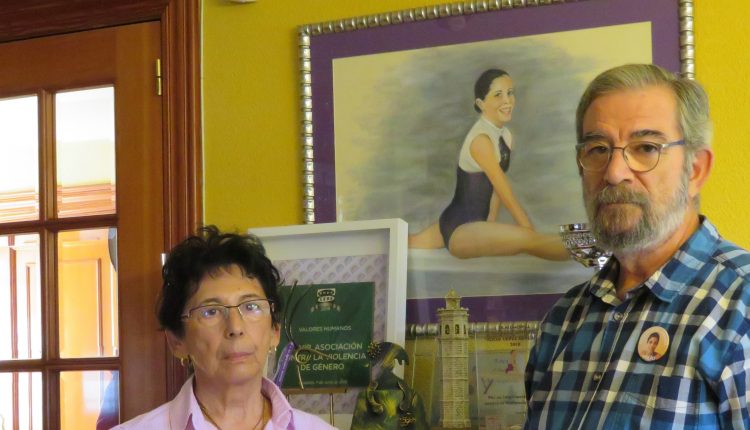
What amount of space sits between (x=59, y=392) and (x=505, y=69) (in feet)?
5.17

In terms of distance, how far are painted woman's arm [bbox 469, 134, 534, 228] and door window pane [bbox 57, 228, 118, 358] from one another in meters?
1.10

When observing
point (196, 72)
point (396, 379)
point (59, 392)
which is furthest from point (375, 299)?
point (59, 392)

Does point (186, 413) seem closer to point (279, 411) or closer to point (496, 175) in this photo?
point (279, 411)

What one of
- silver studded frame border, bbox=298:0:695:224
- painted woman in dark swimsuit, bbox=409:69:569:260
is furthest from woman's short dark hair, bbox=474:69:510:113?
silver studded frame border, bbox=298:0:695:224

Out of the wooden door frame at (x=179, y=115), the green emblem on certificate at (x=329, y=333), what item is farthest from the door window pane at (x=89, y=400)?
the green emblem on certificate at (x=329, y=333)

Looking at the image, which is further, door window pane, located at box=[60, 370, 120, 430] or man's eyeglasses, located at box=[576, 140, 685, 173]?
door window pane, located at box=[60, 370, 120, 430]

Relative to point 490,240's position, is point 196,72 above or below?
above

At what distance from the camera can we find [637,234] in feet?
5.38

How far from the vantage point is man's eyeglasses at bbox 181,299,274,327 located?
1974 millimetres

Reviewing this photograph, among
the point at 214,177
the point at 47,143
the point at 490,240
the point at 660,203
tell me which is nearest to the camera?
the point at 660,203

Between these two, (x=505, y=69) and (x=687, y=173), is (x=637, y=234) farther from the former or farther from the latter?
(x=505, y=69)

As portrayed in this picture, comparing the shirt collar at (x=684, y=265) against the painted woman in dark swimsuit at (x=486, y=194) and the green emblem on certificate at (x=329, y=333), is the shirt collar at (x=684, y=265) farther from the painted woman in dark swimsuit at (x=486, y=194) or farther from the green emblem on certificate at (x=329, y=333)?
the green emblem on certificate at (x=329, y=333)

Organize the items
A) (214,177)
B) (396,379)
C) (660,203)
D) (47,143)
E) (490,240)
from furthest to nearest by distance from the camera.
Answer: (47,143)
(214,177)
(490,240)
(396,379)
(660,203)

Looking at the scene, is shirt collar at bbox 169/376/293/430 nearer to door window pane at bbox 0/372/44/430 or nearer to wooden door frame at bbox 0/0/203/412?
wooden door frame at bbox 0/0/203/412
